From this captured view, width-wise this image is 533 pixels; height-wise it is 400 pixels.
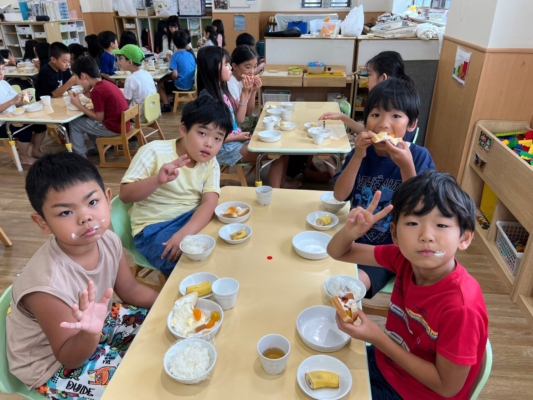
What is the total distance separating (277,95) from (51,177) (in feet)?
12.8

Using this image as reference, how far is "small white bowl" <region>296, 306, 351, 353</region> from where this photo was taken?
100cm

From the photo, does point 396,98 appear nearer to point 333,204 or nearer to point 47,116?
point 333,204

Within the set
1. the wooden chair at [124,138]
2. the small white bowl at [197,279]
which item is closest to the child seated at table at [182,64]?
the wooden chair at [124,138]

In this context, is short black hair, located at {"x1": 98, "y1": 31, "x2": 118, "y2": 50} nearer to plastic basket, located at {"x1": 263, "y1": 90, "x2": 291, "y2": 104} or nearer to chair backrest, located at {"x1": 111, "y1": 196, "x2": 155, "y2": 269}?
plastic basket, located at {"x1": 263, "y1": 90, "x2": 291, "y2": 104}

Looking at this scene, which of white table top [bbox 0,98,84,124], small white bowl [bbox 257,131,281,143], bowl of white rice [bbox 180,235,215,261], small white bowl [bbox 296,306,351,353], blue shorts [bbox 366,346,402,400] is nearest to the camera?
small white bowl [bbox 296,306,351,353]

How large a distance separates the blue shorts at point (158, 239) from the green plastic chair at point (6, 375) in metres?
0.64

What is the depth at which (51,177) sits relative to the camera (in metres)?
1.08

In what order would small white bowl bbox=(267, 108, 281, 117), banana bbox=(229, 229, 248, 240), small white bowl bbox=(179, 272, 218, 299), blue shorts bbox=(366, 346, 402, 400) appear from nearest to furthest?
blue shorts bbox=(366, 346, 402, 400) → small white bowl bbox=(179, 272, 218, 299) → banana bbox=(229, 229, 248, 240) → small white bowl bbox=(267, 108, 281, 117)

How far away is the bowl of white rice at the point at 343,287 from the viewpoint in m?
1.16

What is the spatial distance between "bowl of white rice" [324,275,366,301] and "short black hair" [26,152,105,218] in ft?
2.68

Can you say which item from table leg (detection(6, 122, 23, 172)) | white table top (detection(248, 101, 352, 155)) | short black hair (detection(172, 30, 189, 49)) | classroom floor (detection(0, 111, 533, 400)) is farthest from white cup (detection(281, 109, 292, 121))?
short black hair (detection(172, 30, 189, 49))

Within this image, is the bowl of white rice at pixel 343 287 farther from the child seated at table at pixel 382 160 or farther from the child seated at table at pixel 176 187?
the child seated at table at pixel 176 187

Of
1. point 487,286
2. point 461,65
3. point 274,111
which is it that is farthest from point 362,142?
point 461,65

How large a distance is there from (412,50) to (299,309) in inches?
156
